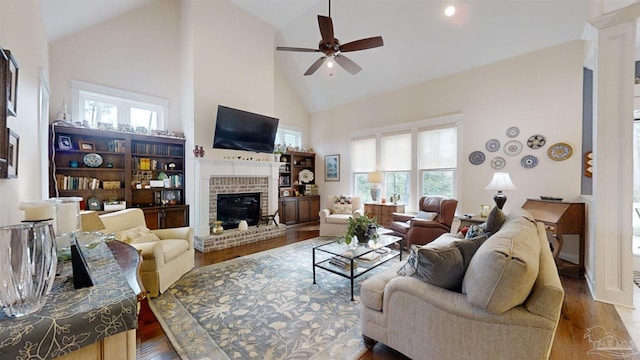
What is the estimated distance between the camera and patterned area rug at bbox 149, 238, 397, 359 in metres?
1.92

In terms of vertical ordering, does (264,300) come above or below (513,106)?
below

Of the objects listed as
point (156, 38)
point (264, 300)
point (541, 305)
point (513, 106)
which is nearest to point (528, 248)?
point (541, 305)

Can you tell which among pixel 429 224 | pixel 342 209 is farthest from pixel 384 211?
pixel 429 224

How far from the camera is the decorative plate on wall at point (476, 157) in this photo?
4488 millimetres

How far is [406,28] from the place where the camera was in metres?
4.49

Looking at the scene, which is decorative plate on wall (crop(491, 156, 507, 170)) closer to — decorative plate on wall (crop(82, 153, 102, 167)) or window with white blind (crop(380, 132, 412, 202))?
window with white blind (crop(380, 132, 412, 202))

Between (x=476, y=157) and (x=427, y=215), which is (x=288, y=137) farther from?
(x=476, y=157)

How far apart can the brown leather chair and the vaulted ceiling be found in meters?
2.55

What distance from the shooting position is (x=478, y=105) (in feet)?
14.9

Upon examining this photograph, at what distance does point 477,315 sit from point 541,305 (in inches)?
12.1

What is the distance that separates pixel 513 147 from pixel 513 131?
0.27 metres

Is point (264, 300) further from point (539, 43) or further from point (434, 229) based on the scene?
point (539, 43)

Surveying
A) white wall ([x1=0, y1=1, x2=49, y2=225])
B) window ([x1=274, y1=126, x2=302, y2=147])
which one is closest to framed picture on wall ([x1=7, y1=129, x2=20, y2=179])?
white wall ([x1=0, y1=1, x2=49, y2=225])

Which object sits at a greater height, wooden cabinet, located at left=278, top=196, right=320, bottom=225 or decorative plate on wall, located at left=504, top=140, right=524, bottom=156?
decorative plate on wall, located at left=504, top=140, right=524, bottom=156
